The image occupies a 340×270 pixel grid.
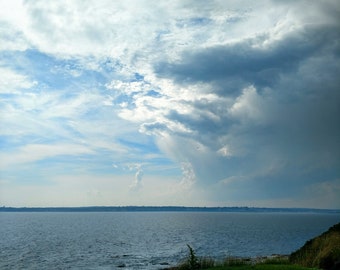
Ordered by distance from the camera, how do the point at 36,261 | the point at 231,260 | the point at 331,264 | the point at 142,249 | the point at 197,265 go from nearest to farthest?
the point at 331,264, the point at 197,265, the point at 231,260, the point at 36,261, the point at 142,249

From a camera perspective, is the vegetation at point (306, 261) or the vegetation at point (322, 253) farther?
the vegetation at point (322, 253)

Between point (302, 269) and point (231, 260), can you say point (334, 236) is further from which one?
point (302, 269)

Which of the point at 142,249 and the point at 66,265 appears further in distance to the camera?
the point at 142,249

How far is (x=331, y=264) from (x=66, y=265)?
4084cm

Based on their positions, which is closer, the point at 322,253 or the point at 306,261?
the point at 322,253

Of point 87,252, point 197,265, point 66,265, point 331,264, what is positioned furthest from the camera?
point 87,252

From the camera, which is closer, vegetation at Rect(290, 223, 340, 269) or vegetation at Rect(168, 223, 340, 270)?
vegetation at Rect(168, 223, 340, 270)

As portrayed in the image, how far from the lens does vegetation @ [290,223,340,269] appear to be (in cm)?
3512

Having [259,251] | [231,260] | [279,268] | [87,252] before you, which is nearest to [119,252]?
[87,252]

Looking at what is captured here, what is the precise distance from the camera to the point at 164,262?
204 ft

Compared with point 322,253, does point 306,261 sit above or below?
below

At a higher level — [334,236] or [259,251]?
[334,236]

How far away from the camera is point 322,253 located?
36.9 metres

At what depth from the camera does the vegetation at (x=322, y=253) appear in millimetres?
35125
